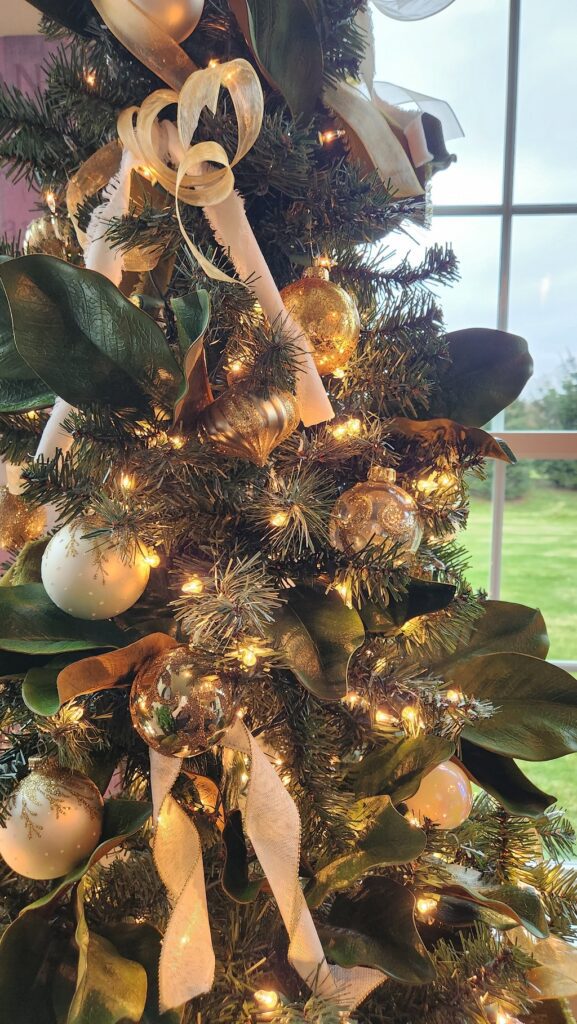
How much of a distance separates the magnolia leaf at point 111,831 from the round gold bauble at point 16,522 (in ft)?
0.76

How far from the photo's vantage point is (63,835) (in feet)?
1.51

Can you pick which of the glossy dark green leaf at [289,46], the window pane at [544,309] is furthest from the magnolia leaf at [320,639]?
the window pane at [544,309]

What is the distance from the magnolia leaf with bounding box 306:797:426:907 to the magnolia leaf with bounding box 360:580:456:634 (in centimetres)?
13

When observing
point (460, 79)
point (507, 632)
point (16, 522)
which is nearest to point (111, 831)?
point (16, 522)

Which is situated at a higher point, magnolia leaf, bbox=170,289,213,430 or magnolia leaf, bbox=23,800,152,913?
magnolia leaf, bbox=170,289,213,430

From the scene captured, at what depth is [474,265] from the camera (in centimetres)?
122

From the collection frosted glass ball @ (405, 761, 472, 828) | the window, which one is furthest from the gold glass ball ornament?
the window

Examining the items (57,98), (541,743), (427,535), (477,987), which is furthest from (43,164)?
(477,987)

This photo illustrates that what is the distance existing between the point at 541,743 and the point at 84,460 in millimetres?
424

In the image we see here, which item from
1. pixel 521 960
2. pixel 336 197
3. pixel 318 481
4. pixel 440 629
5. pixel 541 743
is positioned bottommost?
pixel 521 960

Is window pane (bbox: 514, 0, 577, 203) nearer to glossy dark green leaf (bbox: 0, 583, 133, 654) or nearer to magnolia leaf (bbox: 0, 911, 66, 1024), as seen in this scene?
glossy dark green leaf (bbox: 0, 583, 133, 654)

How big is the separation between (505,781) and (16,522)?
480mm

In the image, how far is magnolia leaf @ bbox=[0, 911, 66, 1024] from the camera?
0.44 meters

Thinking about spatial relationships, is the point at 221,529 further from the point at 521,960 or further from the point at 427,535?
the point at 521,960
